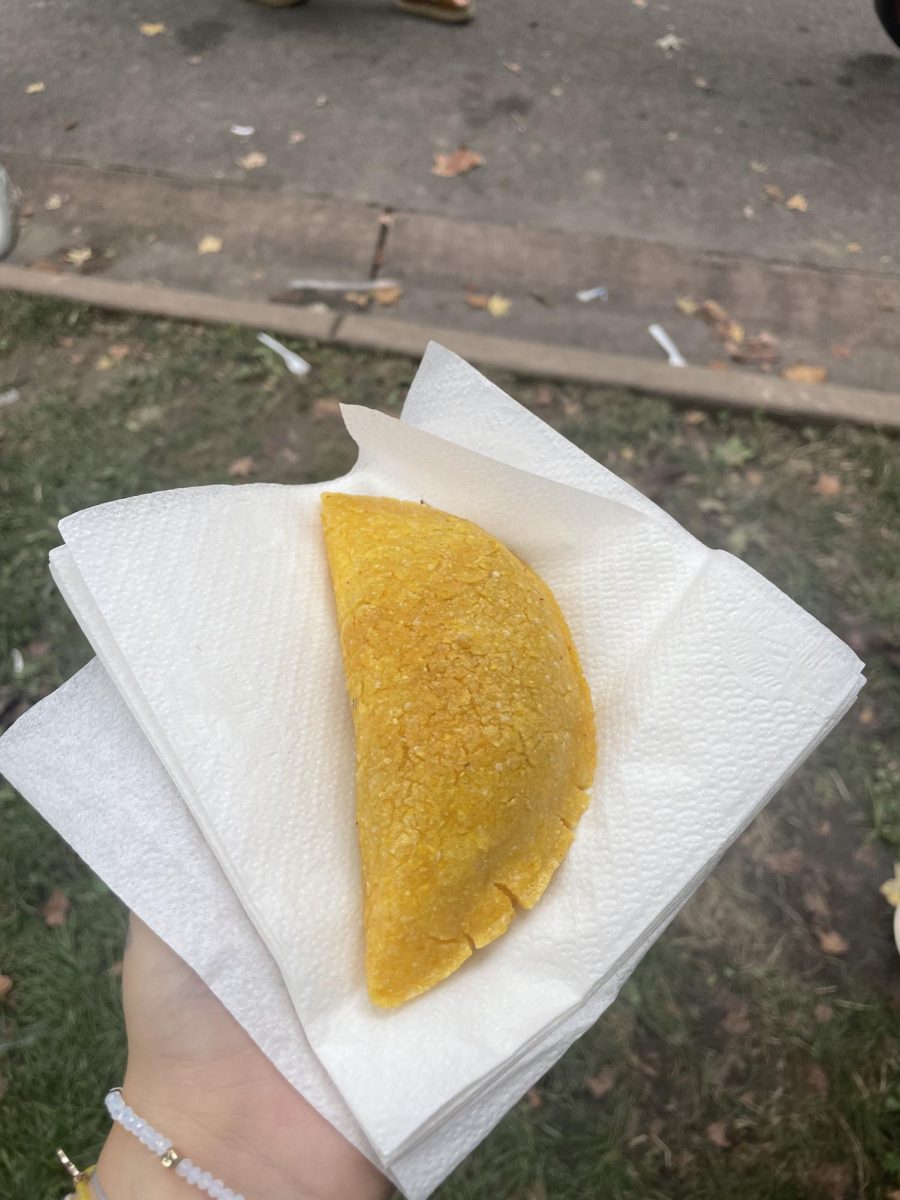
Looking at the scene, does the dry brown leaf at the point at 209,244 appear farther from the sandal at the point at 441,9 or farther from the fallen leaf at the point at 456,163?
the sandal at the point at 441,9

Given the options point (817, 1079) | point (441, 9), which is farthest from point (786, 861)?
point (441, 9)

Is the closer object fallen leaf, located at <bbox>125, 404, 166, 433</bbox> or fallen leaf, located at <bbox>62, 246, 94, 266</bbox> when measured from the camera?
fallen leaf, located at <bbox>125, 404, 166, 433</bbox>

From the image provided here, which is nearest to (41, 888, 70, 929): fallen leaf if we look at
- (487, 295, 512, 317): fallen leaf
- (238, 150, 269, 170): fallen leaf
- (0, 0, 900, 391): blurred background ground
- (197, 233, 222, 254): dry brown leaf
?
(0, 0, 900, 391): blurred background ground

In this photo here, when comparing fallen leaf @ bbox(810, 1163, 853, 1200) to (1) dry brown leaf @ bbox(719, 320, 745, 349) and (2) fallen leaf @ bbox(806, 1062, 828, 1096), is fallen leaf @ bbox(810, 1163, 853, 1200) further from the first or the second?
(1) dry brown leaf @ bbox(719, 320, 745, 349)

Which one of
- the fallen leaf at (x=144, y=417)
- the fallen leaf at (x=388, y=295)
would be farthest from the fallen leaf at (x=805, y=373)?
the fallen leaf at (x=144, y=417)

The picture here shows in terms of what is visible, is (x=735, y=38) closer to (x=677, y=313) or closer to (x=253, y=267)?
(x=677, y=313)

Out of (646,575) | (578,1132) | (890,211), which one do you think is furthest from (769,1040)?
(890,211)

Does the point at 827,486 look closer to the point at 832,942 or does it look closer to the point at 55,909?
the point at 832,942
